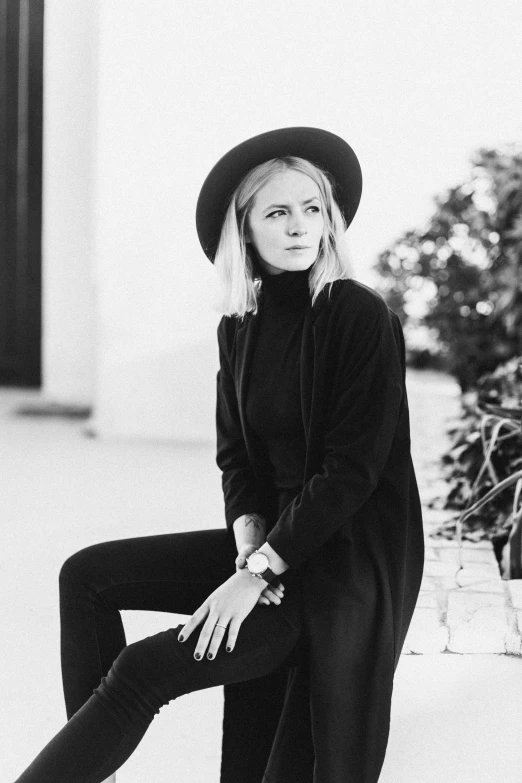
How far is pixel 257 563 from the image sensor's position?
5.31ft

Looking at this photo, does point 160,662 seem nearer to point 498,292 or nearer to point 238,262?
point 238,262

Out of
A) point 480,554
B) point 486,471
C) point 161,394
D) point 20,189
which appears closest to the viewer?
point 480,554

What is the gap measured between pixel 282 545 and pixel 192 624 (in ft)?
0.68

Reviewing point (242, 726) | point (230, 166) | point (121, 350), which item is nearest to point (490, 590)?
point (242, 726)

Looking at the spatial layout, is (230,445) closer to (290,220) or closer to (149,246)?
(290,220)

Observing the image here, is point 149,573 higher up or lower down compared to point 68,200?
lower down

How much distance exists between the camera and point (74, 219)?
5703mm

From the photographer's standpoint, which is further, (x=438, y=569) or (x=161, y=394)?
(x=161, y=394)

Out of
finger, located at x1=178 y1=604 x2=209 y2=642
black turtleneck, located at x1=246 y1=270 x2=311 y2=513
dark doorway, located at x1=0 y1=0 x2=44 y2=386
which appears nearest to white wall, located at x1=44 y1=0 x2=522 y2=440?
dark doorway, located at x1=0 y1=0 x2=44 y2=386

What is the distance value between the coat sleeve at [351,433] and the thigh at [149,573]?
0.66ft

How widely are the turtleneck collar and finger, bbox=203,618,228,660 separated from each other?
0.60 meters

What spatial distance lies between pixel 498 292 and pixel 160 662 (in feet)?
10.6

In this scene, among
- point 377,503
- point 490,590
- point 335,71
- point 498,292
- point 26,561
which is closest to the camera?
point 377,503

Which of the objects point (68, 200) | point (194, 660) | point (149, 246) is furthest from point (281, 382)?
point (68, 200)
